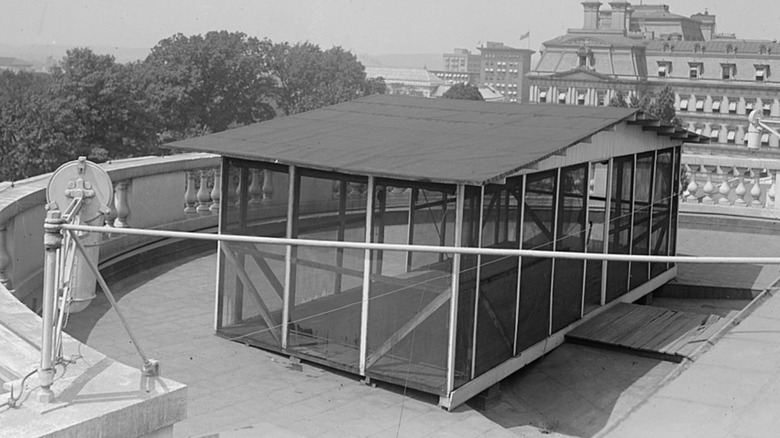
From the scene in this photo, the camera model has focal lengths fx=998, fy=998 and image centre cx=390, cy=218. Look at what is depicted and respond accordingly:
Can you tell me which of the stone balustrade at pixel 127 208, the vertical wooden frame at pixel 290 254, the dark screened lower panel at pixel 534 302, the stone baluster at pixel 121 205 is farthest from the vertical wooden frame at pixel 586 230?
the stone baluster at pixel 121 205

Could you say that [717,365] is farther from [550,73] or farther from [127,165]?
[550,73]

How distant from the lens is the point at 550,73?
602 feet

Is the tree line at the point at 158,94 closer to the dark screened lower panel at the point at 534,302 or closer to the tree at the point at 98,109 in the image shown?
the tree at the point at 98,109

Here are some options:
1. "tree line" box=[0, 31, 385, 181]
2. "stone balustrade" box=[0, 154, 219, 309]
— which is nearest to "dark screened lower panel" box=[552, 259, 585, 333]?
"stone balustrade" box=[0, 154, 219, 309]

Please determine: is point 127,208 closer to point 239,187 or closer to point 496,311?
point 239,187

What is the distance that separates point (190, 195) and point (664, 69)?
539ft

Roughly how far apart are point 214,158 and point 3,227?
5872mm

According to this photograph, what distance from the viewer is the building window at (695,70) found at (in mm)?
162750

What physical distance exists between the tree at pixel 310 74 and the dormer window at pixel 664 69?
1963 inches

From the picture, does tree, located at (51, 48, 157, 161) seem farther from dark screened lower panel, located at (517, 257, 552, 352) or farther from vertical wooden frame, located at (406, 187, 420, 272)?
vertical wooden frame, located at (406, 187, 420, 272)

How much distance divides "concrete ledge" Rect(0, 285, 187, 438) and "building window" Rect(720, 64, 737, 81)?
165m

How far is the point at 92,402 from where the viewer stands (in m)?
4.59

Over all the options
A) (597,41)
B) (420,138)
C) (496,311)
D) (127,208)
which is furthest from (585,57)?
(496,311)

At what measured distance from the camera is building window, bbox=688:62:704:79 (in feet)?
534
